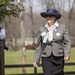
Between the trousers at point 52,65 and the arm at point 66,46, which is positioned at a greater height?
the arm at point 66,46

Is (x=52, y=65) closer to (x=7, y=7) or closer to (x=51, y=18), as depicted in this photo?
(x=51, y=18)

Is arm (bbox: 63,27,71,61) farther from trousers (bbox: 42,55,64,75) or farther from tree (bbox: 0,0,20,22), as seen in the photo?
tree (bbox: 0,0,20,22)

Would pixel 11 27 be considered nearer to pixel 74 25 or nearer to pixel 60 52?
pixel 74 25

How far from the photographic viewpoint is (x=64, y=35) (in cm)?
595

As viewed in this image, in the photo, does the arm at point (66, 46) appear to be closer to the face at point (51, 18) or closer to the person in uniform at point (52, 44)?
the person in uniform at point (52, 44)

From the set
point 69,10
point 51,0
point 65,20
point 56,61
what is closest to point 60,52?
point 56,61

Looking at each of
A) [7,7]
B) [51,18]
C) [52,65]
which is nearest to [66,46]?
[52,65]

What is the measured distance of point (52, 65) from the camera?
6.01 m

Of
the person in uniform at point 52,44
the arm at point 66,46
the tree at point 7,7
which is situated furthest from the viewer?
the tree at point 7,7

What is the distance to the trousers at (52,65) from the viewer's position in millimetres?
5973

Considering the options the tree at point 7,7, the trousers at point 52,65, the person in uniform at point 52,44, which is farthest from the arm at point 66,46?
the tree at point 7,7

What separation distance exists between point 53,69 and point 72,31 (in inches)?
1778

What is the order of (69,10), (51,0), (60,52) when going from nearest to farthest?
(60,52) → (51,0) → (69,10)

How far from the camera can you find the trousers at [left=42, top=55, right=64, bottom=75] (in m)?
5.97
